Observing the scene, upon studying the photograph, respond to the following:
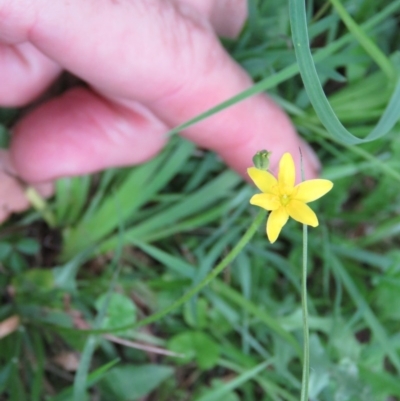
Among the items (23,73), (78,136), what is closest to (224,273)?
(78,136)

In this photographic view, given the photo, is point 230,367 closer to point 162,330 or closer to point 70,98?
point 162,330

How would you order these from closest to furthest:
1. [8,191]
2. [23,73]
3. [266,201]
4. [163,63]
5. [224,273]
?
[266,201], [163,63], [23,73], [8,191], [224,273]

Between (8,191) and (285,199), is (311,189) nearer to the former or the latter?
(285,199)

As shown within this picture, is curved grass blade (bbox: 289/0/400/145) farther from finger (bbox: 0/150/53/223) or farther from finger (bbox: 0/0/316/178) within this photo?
finger (bbox: 0/150/53/223)

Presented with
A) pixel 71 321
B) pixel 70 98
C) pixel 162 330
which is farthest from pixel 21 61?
pixel 162 330

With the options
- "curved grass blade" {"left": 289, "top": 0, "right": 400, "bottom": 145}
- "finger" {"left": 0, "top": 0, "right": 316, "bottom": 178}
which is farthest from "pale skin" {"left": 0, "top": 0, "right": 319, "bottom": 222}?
"curved grass blade" {"left": 289, "top": 0, "right": 400, "bottom": 145}

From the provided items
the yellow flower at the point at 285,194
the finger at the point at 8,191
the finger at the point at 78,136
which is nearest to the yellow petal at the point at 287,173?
the yellow flower at the point at 285,194

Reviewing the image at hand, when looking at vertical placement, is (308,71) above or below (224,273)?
above
